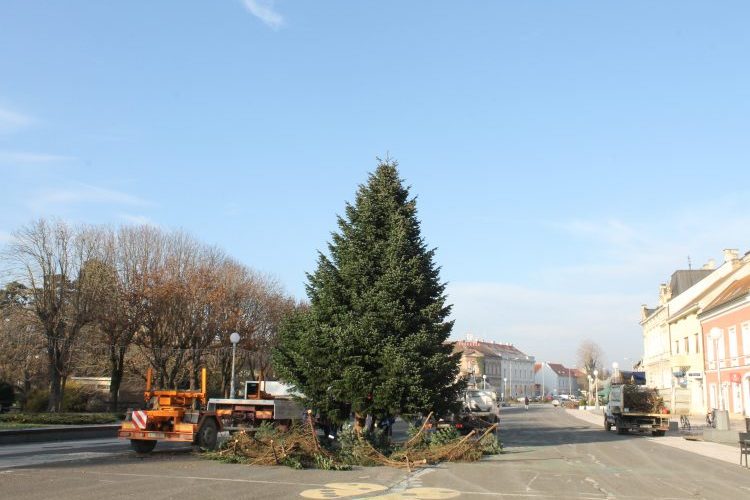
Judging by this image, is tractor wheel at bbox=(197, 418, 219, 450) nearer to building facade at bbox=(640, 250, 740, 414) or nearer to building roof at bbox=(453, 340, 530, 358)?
building facade at bbox=(640, 250, 740, 414)

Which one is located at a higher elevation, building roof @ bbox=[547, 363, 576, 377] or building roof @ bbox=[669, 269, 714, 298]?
building roof @ bbox=[669, 269, 714, 298]

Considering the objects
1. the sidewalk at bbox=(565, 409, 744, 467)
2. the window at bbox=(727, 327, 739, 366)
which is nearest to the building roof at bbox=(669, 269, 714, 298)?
the window at bbox=(727, 327, 739, 366)

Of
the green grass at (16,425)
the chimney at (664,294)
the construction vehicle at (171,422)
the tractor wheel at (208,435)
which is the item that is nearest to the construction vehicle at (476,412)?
the tractor wheel at (208,435)

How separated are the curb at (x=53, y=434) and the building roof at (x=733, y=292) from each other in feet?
120

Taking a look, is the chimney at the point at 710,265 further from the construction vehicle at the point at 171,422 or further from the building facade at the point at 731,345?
the construction vehicle at the point at 171,422

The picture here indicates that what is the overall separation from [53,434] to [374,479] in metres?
15.8

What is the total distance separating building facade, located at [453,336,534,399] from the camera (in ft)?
463

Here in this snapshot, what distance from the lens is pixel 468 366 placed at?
138m

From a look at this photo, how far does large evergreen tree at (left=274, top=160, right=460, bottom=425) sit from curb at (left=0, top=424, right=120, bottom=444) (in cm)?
886

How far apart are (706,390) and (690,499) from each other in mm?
Answer: 44876

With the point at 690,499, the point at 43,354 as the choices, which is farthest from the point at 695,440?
the point at 43,354

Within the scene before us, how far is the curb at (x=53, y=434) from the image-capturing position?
2302cm

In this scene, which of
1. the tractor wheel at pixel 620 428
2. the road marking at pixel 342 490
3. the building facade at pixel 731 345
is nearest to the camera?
the road marking at pixel 342 490

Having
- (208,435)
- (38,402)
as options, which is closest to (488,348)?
(38,402)
